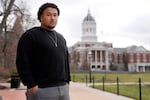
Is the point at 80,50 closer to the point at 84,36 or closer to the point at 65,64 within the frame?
the point at 84,36

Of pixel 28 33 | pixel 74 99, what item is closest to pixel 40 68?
pixel 28 33

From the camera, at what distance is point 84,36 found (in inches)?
5797

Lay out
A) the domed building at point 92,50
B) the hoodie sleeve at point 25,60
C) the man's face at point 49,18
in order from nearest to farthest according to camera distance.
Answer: the hoodie sleeve at point 25,60
the man's face at point 49,18
the domed building at point 92,50

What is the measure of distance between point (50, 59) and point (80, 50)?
135 meters

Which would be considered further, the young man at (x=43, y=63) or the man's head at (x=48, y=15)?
the man's head at (x=48, y=15)

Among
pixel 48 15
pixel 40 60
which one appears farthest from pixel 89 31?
pixel 40 60

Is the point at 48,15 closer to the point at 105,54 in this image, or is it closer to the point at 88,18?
the point at 105,54

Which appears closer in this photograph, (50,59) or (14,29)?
(50,59)

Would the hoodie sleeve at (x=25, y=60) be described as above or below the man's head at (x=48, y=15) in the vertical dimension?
below

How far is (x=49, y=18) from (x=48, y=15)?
0.15 feet

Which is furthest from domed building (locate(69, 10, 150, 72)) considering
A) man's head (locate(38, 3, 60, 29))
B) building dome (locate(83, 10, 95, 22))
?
man's head (locate(38, 3, 60, 29))

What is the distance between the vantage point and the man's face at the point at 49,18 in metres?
4.48

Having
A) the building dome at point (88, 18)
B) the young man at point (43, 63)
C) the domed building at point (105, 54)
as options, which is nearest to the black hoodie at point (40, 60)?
the young man at point (43, 63)

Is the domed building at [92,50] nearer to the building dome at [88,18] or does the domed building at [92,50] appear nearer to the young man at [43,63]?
the building dome at [88,18]
